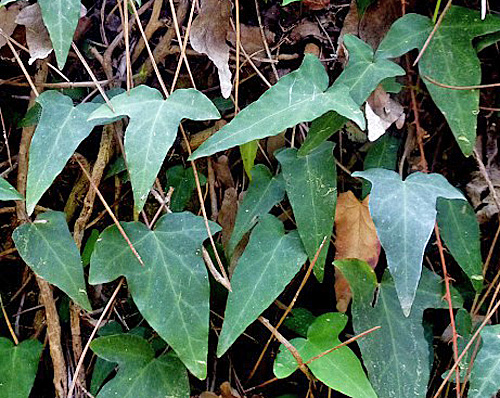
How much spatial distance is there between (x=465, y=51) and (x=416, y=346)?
0.39 metres

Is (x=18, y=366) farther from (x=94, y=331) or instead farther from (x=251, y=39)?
(x=251, y=39)

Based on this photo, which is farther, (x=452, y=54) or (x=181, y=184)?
(x=181, y=184)

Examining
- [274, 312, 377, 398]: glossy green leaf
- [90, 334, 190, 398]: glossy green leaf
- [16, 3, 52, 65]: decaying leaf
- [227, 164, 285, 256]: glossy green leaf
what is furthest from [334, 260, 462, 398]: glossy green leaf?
[16, 3, 52, 65]: decaying leaf

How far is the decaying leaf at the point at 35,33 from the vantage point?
0.82 m

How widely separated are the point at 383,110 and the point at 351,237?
18 centimetres

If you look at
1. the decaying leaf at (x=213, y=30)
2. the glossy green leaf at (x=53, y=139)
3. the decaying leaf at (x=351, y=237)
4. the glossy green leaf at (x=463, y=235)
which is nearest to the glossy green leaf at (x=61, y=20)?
the glossy green leaf at (x=53, y=139)

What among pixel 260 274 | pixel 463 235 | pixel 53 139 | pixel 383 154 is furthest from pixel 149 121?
pixel 463 235

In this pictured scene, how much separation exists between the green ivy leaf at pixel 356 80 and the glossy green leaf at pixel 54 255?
0.33 m

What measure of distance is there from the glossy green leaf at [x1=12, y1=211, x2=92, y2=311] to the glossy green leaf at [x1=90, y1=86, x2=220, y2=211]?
16 centimetres

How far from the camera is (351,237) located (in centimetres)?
80

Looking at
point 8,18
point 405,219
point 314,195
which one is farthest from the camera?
point 8,18

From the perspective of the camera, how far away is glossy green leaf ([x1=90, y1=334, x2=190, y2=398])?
755 millimetres

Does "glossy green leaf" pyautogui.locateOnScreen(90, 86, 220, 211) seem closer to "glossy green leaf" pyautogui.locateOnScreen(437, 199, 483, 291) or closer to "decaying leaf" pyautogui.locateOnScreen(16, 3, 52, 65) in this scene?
"decaying leaf" pyautogui.locateOnScreen(16, 3, 52, 65)

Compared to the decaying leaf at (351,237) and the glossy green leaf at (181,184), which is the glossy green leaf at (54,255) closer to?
the glossy green leaf at (181,184)
